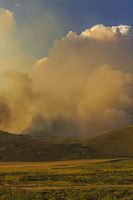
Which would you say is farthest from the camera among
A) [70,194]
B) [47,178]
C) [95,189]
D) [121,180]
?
[47,178]

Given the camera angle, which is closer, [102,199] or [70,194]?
[102,199]

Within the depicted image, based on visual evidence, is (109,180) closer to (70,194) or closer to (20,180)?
(20,180)

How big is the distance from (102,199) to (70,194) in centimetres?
627

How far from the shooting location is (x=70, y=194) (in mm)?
70438

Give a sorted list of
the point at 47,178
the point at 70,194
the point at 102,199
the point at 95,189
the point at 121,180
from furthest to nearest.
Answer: the point at 47,178
the point at 121,180
the point at 95,189
the point at 70,194
the point at 102,199

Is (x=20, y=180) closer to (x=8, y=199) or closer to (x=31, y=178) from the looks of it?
(x=31, y=178)

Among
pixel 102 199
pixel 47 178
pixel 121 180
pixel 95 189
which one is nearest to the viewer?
pixel 102 199

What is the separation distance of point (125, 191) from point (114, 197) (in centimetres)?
585

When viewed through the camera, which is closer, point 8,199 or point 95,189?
point 8,199

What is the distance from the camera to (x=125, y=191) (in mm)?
73000

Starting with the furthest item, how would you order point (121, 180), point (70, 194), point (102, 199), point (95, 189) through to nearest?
point (121, 180), point (95, 189), point (70, 194), point (102, 199)

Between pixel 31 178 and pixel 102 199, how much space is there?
44.1m

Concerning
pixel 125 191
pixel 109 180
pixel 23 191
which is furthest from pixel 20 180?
pixel 125 191

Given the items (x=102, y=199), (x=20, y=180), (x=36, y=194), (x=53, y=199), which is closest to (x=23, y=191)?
(x=36, y=194)
